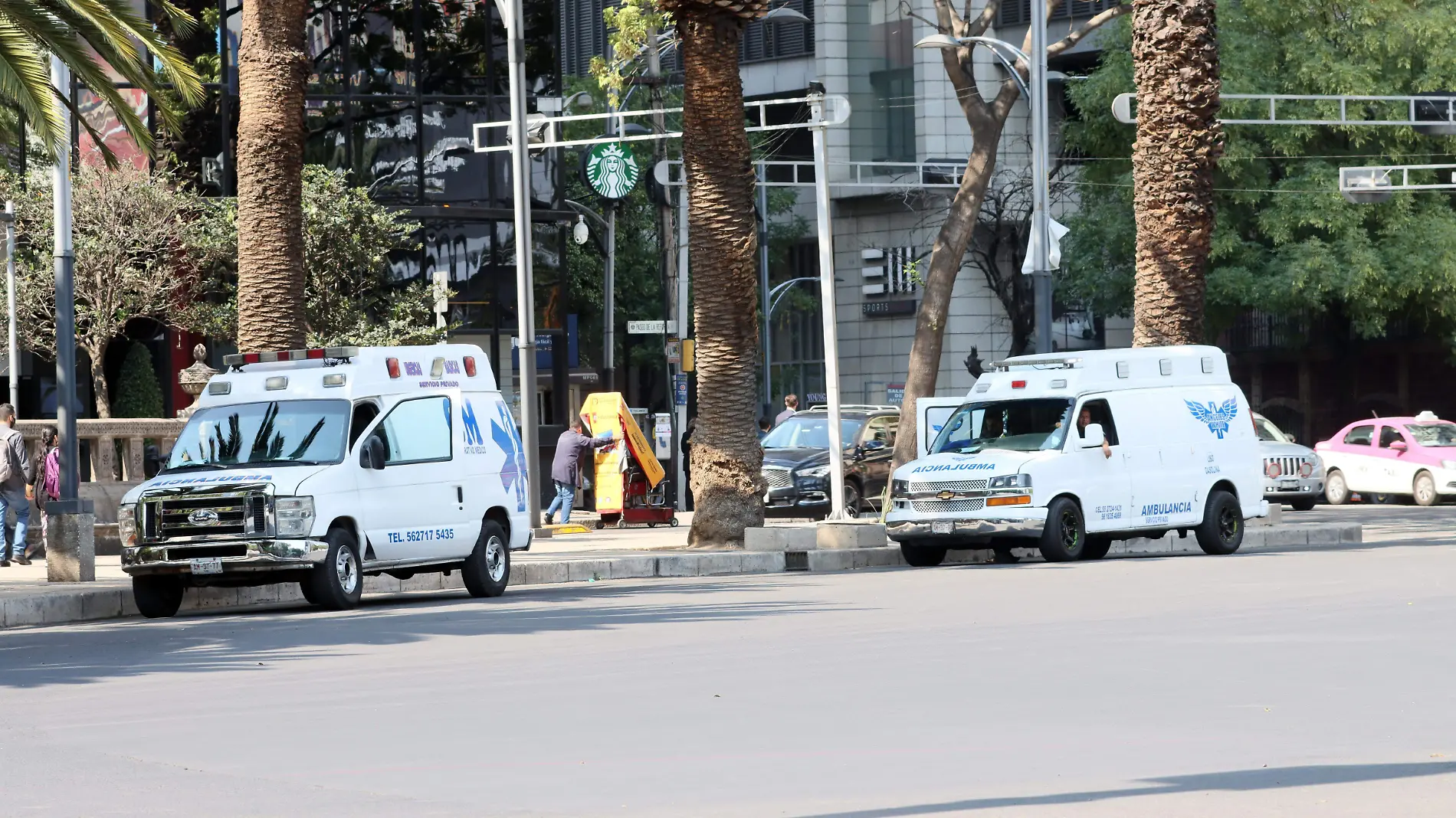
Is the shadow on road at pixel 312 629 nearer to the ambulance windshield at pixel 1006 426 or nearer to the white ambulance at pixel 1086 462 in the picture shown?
the white ambulance at pixel 1086 462

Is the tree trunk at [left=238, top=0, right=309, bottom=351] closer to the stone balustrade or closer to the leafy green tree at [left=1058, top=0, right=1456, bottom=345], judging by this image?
the stone balustrade

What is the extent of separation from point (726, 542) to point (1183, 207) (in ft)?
25.5

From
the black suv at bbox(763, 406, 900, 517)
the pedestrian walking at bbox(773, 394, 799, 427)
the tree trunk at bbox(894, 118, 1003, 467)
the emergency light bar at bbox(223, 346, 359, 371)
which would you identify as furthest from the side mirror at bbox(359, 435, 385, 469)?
the pedestrian walking at bbox(773, 394, 799, 427)

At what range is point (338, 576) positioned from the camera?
62.1ft

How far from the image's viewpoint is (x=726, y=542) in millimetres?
25297

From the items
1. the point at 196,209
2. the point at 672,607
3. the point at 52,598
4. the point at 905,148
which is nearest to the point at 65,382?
the point at 52,598

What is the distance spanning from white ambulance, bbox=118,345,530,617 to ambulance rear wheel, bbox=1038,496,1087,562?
18.3ft

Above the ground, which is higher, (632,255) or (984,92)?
(984,92)

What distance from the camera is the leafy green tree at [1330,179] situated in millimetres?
45812

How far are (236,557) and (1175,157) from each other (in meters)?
14.6

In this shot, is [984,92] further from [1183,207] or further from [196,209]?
[1183,207]

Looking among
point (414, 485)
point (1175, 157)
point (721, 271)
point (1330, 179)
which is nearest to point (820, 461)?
point (1175, 157)

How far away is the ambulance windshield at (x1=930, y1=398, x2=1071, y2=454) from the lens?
23.8 meters

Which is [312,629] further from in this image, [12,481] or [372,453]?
[12,481]
